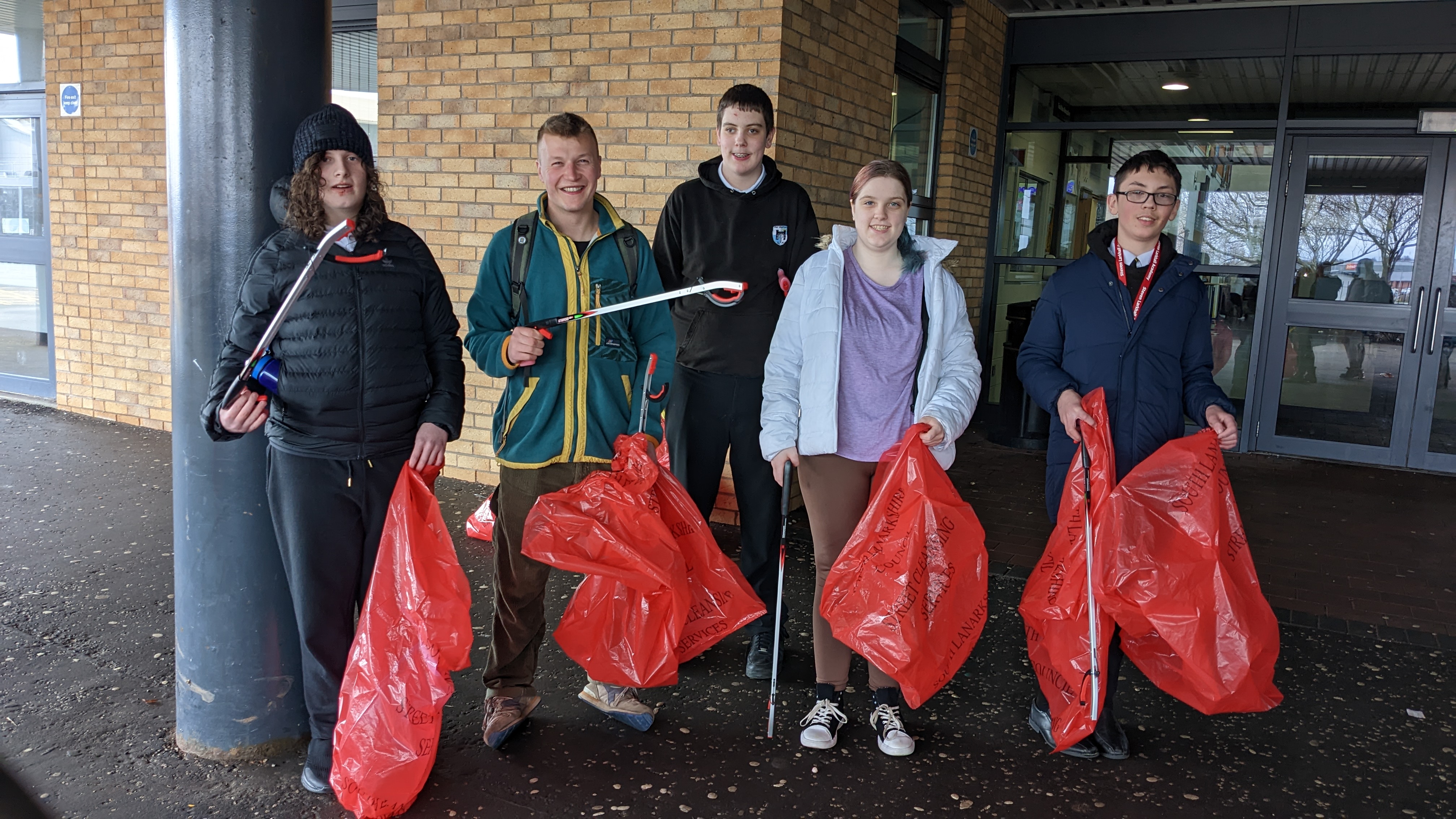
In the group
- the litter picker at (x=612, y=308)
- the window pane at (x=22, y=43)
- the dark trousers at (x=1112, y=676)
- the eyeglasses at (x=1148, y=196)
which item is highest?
the window pane at (x=22, y=43)

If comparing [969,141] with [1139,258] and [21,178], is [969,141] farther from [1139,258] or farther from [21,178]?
[21,178]

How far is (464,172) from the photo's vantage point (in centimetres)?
583

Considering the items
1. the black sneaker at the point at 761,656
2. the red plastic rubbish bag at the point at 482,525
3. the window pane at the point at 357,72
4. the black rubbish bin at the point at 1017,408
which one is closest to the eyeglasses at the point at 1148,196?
the black sneaker at the point at 761,656

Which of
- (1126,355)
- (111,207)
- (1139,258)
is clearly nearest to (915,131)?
(1139,258)

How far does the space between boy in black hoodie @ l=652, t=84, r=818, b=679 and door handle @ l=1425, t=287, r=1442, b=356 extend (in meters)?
5.98

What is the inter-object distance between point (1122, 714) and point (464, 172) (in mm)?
4381

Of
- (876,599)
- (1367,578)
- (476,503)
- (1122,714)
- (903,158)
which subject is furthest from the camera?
(903,158)

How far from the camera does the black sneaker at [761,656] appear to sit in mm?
3594

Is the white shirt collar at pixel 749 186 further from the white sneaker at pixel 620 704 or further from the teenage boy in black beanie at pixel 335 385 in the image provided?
the white sneaker at pixel 620 704

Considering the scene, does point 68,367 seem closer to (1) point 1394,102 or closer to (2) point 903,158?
(2) point 903,158

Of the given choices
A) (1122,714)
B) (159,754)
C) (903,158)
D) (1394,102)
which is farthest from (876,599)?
(1394,102)

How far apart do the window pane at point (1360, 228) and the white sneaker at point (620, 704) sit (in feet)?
21.7

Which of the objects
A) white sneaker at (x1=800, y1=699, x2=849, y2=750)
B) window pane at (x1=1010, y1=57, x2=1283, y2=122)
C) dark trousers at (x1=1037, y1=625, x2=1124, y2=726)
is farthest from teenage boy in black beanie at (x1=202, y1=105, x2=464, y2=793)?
window pane at (x1=1010, y1=57, x2=1283, y2=122)

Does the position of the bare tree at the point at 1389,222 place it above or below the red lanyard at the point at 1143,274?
above
